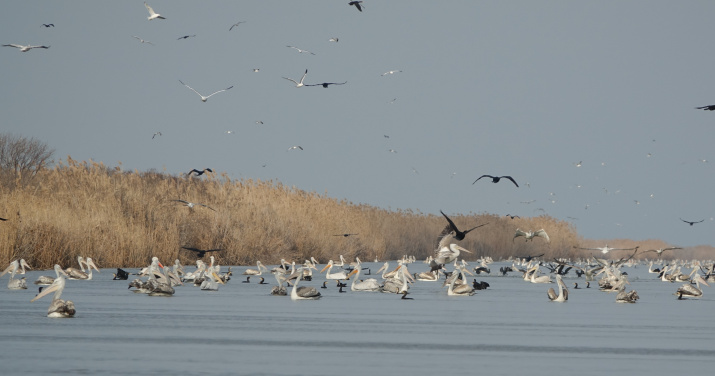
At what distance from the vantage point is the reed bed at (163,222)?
947 inches

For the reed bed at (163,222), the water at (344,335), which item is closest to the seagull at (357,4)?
the water at (344,335)

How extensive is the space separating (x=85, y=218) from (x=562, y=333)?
1616 centimetres

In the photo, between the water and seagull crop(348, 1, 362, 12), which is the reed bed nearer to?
the water

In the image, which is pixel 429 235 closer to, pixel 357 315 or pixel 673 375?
pixel 357 315

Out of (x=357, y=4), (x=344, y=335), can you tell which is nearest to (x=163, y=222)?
(x=357, y=4)

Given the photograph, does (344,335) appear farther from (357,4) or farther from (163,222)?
(163,222)

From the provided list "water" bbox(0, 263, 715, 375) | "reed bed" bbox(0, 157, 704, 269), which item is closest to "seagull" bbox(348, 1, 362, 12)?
"water" bbox(0, 263, 715, 375)

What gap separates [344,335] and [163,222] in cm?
1778

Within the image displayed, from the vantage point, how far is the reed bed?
2405 centimetres

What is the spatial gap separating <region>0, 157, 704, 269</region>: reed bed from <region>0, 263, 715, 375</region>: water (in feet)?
18.0

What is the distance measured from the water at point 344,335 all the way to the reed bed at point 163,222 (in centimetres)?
547

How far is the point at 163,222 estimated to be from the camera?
28672 mm

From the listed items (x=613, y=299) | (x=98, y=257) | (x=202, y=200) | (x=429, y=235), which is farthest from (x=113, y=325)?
(x=429, y=235)

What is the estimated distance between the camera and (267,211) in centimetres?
3328
